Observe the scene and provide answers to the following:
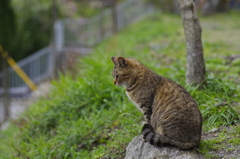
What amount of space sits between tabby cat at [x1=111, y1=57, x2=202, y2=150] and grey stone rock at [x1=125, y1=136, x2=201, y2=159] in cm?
7

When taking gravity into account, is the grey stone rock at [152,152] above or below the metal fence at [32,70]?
above

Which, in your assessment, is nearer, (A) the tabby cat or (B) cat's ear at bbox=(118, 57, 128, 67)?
Result: (A) the tabby cat

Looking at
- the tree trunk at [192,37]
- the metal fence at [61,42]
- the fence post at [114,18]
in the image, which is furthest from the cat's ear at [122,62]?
the fence post at [114,18]

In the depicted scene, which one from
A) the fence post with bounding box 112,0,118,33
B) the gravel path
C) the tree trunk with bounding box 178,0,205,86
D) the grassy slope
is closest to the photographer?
the grassy slope

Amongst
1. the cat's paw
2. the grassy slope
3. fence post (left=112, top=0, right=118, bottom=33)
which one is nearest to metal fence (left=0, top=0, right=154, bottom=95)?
fence post (left=112, top=0, right=118, bottom=33)

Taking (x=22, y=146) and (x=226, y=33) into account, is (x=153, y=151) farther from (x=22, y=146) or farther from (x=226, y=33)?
(x=226, y=33)

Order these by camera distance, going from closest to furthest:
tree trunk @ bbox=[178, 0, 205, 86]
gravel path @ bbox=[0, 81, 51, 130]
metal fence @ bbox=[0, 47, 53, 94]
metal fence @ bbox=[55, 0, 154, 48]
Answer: tree trunk @ bbox=[178, 0, 205, 86]
gravel path @ bbox=[0, 81, 51, 130]
metal fence @ bbox=[0, 47, 53, 94]
metal fence @ bbox=[55, 0, 154, 48]

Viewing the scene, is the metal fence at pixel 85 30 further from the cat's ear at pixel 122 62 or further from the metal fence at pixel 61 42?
the cat's ear at pixel 122 62

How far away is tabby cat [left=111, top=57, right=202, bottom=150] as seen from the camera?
383 centimetres

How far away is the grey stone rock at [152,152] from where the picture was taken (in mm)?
3830

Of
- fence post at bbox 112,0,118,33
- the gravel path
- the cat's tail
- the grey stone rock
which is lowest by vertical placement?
the gravel path

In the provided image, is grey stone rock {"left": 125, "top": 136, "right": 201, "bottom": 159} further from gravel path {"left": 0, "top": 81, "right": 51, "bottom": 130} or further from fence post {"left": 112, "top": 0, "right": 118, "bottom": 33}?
fence post {"left": 112, "top": 0, "right": 118, "bottom": 33}

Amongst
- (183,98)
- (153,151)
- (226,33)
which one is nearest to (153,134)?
(153,151)

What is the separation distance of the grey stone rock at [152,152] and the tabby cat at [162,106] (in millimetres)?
69
